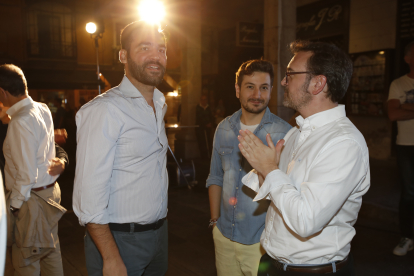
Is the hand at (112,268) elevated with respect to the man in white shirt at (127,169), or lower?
lower

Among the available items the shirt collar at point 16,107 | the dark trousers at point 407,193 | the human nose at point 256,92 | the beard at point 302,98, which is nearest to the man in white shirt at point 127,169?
the human nose at point 256,92

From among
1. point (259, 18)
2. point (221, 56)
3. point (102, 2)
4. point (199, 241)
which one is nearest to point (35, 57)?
point (102, 2)

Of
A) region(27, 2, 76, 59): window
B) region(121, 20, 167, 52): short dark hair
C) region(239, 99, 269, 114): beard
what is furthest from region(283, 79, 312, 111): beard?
region(27, 2, 76, 59): window

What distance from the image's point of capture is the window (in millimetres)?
22047

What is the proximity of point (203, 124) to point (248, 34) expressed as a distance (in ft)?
11.4

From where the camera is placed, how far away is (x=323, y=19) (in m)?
10.0

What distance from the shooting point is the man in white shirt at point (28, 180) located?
9.23 ft

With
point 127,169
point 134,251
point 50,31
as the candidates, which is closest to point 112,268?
point 134,251

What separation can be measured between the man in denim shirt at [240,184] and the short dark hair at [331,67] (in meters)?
0.86

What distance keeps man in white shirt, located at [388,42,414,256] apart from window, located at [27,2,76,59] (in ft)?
75.6

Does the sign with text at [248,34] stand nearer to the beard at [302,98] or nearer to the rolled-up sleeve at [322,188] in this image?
the beard at [302,98]

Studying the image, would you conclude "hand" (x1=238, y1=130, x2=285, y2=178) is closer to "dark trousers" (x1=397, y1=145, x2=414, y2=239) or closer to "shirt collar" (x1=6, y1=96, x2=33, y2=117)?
"shirt collar" (x1=6, y1=96, x2=33, y2=117)

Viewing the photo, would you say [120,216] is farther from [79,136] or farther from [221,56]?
[221,56]

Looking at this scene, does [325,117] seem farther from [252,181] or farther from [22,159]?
[22,159]
